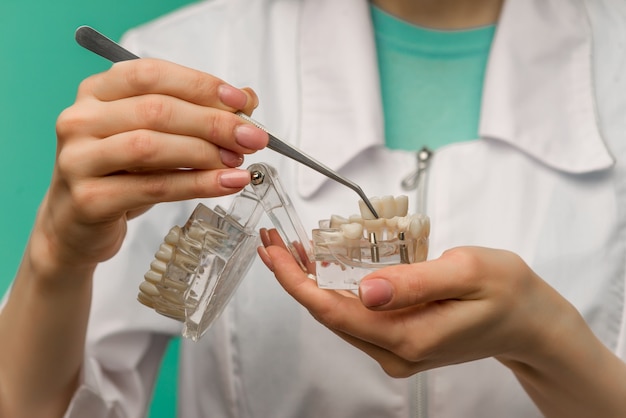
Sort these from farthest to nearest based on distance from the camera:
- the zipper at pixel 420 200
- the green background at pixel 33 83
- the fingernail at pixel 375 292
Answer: the green background at pixel 33 83 < the zipper at pixel 420 200 < the fingernail at pixel 375 292

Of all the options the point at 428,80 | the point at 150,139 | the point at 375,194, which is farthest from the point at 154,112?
the point at 428,80

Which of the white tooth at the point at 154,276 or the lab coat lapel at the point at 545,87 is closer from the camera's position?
the white tooth at the point at 154,276

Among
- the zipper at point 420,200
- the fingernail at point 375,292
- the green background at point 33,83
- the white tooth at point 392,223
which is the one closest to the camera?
the fingernail at point 375,292

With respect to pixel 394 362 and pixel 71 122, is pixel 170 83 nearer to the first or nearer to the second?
pixel 71 122

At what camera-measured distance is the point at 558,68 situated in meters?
0.98

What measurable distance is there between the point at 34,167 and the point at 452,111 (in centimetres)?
66

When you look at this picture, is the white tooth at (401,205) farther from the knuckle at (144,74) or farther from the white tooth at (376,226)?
the knuckle at (144,74)

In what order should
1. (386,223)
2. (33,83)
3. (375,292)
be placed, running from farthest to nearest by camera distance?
(33,83)
(386,223)
(375,292)

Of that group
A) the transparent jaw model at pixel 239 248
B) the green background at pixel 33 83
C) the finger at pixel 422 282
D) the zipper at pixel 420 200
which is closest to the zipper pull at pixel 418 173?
the zipper at pixel 420 200

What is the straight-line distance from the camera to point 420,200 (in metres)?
0.93

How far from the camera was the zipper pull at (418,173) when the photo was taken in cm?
93

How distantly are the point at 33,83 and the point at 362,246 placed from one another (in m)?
0.78

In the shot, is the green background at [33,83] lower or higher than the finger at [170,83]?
higher

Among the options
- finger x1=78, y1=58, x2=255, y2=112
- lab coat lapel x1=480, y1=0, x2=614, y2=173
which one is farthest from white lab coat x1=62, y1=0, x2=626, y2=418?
finger x1=78, y1=58, x2=255, y2=112
